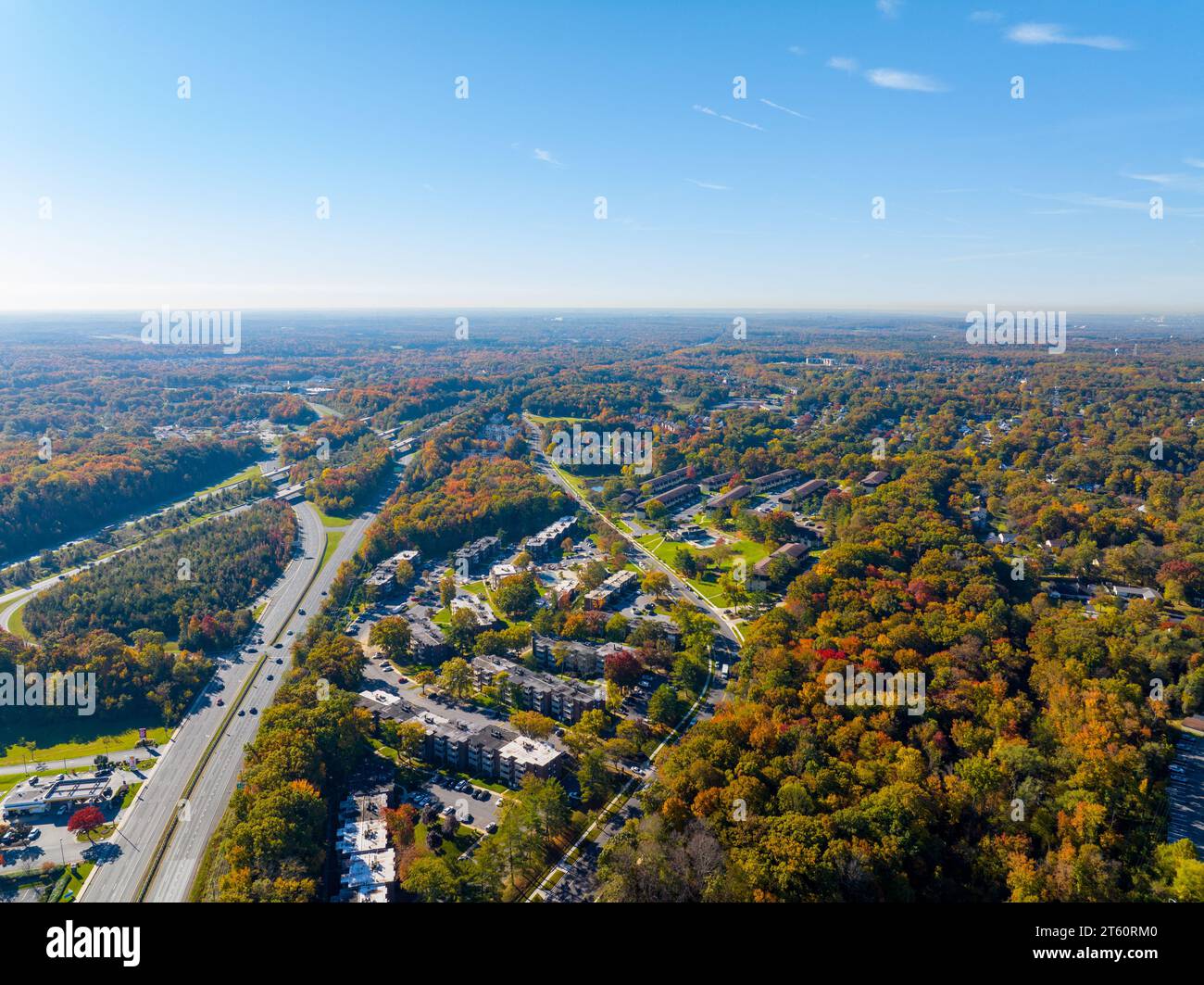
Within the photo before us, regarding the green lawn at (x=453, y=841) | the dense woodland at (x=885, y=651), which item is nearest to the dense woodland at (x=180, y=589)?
the dense woodland at (x=885, y=651)

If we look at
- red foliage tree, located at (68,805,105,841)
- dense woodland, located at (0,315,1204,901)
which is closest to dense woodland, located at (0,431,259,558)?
dense woodland, located at (0,315,1204,901)

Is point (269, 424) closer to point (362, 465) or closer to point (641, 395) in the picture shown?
point (362, 465)

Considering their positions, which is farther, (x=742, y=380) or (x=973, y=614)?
(x=742, y=380)

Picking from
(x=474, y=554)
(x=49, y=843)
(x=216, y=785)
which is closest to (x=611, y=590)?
(x=474, y=554)

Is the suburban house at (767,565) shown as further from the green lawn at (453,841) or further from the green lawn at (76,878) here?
the green lawn at (76,878)

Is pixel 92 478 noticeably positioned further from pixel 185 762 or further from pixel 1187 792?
pixel 1187 792

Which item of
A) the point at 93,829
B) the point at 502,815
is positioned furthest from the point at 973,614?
the point at 93,829

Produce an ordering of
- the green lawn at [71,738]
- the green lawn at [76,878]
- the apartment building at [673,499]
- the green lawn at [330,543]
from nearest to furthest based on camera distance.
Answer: the green lawn at [76,878] < the green lawn at [71,738] < the green lawn at [330,543] < the apartment building at [673,499]

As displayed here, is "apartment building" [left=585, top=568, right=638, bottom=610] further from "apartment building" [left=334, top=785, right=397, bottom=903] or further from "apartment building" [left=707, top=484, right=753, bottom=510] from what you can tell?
"apartment building" [left=334, top=785, right=397, bottom=903]
